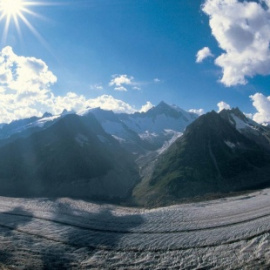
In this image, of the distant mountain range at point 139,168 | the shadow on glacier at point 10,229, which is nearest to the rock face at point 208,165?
the distant mountain range at point 139,168

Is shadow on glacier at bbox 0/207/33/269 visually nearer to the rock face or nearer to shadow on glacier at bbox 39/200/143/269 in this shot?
shadow on glacier at bbox 39/200/143/269

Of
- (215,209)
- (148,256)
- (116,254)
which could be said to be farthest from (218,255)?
(215,209)

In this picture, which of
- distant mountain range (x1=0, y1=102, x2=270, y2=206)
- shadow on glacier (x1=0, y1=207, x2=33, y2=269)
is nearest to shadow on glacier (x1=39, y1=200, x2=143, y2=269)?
shadow on glacier (x1=0, y1=207, x2=33, y2=269)

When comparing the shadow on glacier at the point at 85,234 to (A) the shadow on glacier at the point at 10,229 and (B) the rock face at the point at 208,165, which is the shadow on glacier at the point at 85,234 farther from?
(B) the rock face at the point at 208,165

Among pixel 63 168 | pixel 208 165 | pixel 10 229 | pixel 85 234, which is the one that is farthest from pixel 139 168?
pixel 85 234

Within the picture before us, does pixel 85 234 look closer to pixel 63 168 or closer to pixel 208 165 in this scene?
pixel 208 165
